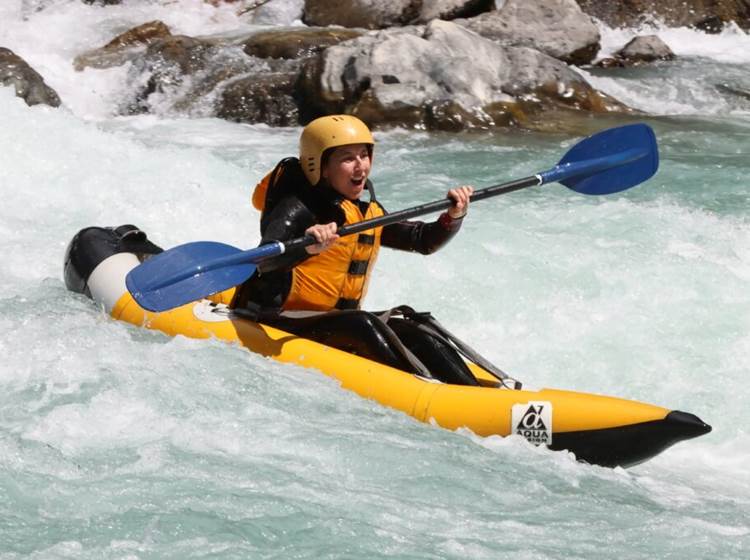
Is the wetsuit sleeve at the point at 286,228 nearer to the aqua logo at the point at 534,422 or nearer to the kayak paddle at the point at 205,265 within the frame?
the kayak paddle at the point at 205,265

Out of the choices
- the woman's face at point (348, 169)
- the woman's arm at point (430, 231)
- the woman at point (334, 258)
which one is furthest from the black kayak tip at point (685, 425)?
the woman's face at point (348, 169)

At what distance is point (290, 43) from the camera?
1052cm

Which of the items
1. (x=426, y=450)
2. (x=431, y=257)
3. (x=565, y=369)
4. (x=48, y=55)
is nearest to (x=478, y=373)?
(x=426, y=450)

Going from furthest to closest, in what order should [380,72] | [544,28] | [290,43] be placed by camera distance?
1. [544,28]
2. [290,43]
3. [380,72]

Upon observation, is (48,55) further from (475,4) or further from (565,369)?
(565,369)

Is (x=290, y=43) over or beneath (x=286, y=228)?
beneath

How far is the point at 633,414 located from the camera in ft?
12.3

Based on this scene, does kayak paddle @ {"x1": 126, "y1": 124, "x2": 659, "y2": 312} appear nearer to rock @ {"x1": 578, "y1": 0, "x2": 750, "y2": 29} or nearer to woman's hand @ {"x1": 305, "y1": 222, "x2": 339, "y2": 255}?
woman's hand @ {"x1": 305, "y1": 222, "x2": 339, "y2": 255}

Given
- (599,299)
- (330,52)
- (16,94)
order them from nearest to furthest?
(599,299), (16,94), (330,52)

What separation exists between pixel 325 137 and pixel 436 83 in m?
5.19

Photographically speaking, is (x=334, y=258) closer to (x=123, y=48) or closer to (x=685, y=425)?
(x=685, y=425)

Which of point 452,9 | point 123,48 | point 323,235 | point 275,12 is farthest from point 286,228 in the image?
point 275,12

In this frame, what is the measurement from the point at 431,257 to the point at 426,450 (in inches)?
96.2

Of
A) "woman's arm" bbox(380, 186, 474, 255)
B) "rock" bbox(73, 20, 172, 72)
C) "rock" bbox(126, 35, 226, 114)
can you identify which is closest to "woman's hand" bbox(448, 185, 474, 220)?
"woman's arm" bbox(380, 186, 474, 255)
